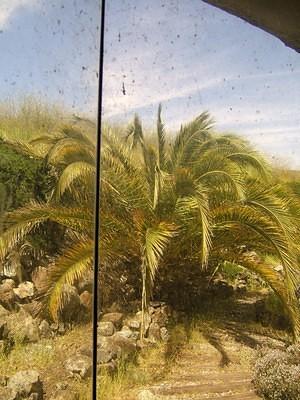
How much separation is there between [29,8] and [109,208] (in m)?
0.65

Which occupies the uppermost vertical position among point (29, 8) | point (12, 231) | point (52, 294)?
point (29, 8)

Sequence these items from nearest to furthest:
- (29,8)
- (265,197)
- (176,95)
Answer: (29,8) → (176,95) → (265,197)

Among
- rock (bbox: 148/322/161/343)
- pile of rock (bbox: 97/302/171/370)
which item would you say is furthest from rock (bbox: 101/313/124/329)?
rock (bbox: 148/322/161/343)

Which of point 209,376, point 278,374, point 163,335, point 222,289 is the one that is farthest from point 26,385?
point 278,374

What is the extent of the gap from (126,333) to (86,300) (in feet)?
0.56

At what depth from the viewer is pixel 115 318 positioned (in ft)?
5.39

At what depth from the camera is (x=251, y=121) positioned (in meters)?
1.69

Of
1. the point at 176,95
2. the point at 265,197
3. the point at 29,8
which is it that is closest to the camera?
the point at 29,8

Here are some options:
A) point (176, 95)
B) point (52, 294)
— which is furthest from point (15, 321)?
point (176, 95)

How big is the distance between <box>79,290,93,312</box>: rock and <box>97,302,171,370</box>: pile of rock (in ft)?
0.19

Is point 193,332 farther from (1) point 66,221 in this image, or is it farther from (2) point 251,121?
(2) point 251,121

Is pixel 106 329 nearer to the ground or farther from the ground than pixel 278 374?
farther from the ground

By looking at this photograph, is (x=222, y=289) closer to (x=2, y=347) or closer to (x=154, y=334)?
(x=154, y=334)

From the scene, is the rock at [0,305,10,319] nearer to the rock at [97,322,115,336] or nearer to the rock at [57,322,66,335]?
the rock at [57,322,66,335]
